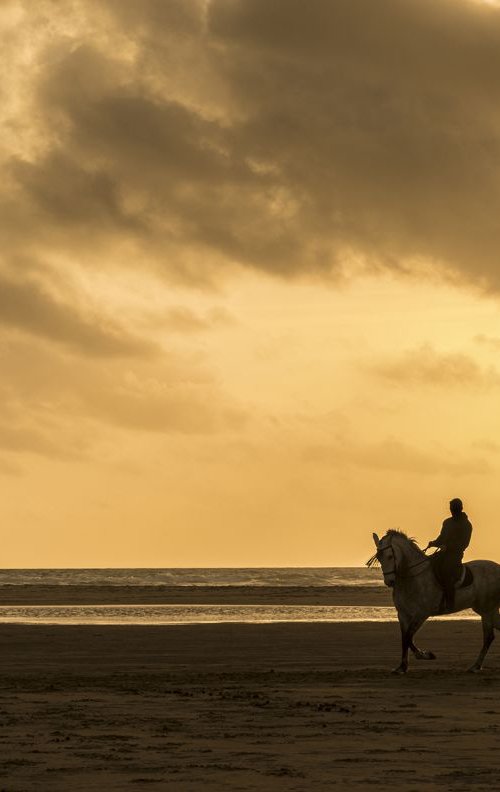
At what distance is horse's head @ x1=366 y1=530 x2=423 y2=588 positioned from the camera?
81.3 ft

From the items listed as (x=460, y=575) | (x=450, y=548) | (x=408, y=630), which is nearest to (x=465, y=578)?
(x=460, y=575)

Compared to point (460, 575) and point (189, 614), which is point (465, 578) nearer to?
point (460, 575)

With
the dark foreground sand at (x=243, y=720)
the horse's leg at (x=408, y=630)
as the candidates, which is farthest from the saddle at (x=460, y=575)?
the dark foreground sand at (x=243, y=720)

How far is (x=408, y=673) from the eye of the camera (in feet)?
79.5

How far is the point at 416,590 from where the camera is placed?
2528cm

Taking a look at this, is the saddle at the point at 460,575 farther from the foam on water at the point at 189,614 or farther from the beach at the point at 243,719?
the foam on water at the point at 189,614

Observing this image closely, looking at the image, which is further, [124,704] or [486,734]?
[124,704]

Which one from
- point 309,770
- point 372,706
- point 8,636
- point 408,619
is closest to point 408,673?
point 408,619

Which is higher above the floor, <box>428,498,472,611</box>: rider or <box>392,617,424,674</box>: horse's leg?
<box>428,498,472,611</box>: rider

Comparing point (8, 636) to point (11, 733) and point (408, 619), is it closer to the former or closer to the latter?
point (408, 619)

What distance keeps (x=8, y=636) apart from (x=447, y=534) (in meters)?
14.9

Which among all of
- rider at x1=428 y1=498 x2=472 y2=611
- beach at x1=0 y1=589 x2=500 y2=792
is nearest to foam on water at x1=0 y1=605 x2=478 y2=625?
beach at x1=0 y1=589 x2=500 y2=792

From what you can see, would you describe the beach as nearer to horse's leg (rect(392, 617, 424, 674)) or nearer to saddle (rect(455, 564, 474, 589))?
horse's leg (rect(392, 617, 424, 674))

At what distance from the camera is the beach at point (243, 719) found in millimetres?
13266
